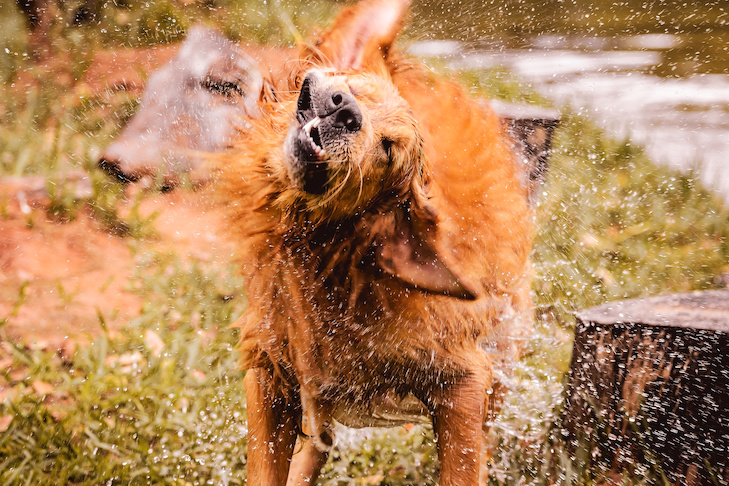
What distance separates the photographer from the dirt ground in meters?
3.55

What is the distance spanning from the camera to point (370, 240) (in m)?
2.10

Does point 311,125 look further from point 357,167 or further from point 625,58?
point 625,58

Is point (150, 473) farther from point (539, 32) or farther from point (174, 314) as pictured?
point (539, 32)

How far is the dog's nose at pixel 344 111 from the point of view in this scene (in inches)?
72.6

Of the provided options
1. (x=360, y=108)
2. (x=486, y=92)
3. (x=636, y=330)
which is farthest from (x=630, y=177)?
(x=360, y=108)

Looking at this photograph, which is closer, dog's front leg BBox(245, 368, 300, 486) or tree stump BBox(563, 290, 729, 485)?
dog's front leg BBox(245, 368, 300, 486)

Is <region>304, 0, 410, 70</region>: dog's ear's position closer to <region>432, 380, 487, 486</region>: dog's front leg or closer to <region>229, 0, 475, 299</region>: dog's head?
<region>229, 0, 475, 299</region>: dog's head

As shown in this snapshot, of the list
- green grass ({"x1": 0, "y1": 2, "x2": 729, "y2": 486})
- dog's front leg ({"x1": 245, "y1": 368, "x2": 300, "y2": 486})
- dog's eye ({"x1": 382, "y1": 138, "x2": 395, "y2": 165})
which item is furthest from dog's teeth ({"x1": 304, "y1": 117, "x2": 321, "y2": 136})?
green grass ({"x1": 0, "y1": 2, "x2": 729, "y2": 486})

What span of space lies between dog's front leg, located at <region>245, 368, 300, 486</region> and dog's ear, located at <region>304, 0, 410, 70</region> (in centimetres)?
121

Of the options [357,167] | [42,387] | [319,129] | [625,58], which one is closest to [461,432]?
[357,167]

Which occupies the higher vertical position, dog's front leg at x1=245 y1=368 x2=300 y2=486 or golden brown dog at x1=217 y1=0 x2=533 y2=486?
golden brown dog at x1=217 y1=0 x2=533 y2=486

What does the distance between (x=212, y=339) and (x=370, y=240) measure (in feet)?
6.28

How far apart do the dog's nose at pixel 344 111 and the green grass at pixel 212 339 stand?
166 centimetres

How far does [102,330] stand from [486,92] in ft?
12.0
